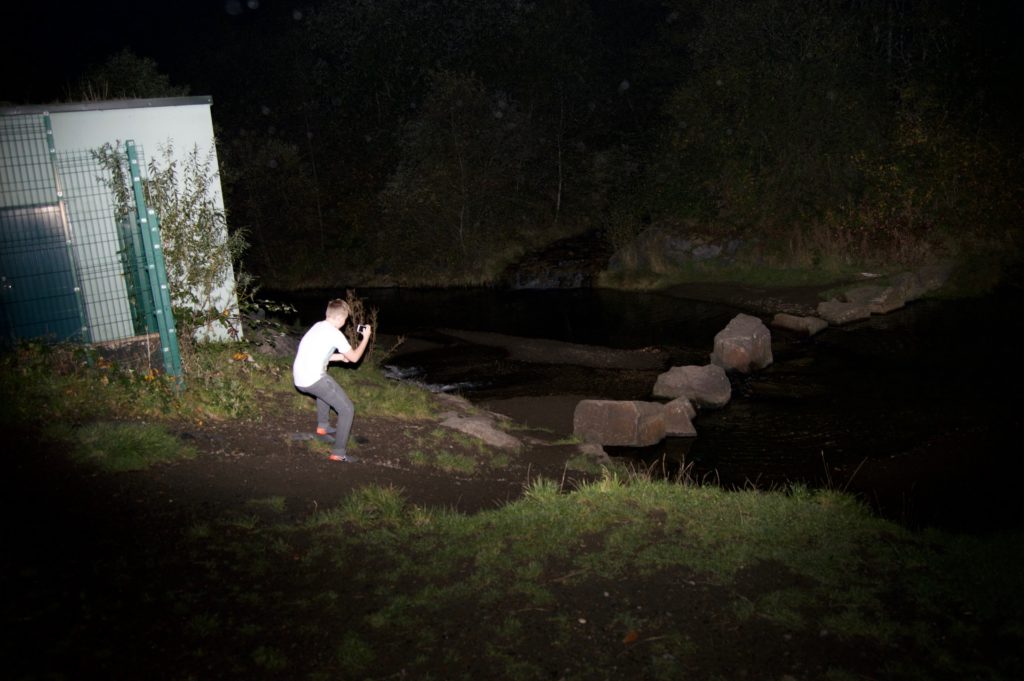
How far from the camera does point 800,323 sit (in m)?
23.6

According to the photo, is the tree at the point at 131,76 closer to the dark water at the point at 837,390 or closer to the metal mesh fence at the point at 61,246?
the dark water at the point at 837,390

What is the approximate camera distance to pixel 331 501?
26.6ft

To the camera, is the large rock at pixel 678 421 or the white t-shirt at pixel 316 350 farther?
the large rock at pixel 678 421

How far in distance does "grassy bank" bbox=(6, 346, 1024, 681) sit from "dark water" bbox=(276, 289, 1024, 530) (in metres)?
4.06

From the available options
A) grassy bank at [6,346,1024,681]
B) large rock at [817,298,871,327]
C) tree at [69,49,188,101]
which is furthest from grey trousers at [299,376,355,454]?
tree at [69,49,188,101]

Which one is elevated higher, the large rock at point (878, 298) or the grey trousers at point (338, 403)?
the grey trousers at point (338, 403)

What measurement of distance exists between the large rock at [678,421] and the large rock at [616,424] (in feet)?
2.13

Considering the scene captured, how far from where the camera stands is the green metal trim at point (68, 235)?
38.2 feet

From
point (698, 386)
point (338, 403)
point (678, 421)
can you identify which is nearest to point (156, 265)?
point (338, 403)

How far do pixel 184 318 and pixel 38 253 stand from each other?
2.37 metres

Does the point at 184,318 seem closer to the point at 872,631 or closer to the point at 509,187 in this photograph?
the point at 872,631

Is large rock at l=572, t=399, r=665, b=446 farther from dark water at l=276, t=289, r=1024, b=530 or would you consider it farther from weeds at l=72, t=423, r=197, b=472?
weeds at l=72, t=423, r=197, b=472

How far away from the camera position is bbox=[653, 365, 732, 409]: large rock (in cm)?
1689

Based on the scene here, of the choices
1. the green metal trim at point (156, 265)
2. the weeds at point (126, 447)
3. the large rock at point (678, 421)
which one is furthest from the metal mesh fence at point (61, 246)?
the large rock at point (678, 421)
